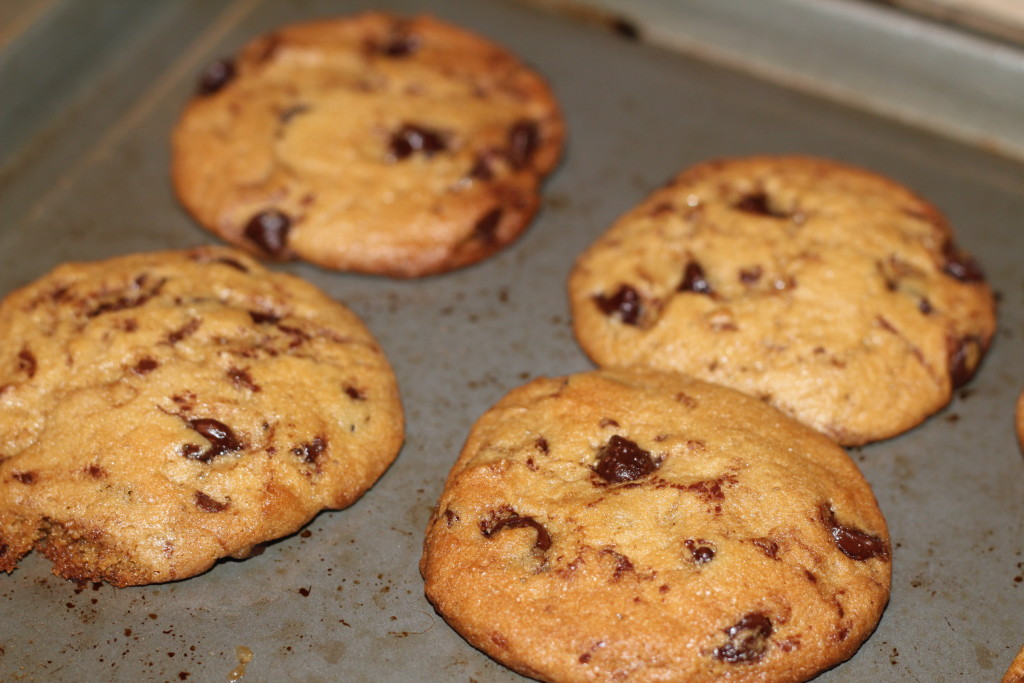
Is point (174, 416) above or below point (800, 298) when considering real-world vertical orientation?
below

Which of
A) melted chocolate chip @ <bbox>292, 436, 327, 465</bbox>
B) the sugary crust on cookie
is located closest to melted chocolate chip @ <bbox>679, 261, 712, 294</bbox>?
melted chocolate chip @ <bbox>292, 436, 327, 465</bbox>

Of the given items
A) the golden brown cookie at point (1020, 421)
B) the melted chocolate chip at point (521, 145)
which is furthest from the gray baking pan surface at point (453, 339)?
the melted chocolate chip at point (521, 145)

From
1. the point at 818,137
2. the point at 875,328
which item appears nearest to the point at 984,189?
the point at 818,137

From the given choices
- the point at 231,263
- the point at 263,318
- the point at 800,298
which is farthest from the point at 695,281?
the point at 231,263

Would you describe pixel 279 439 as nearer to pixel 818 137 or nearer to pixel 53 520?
pixel 53 520

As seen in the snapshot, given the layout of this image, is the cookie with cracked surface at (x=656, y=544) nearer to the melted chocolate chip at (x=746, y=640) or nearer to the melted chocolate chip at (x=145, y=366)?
the melted chocolate chip at (x=746, y=640)

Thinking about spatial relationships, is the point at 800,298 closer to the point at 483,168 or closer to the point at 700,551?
the point at 700,551

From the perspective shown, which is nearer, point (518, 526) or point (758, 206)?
point (518, 526)
